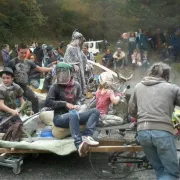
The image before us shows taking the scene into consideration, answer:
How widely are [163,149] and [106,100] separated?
191cm

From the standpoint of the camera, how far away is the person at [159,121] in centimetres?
420

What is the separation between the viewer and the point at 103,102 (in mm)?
5941

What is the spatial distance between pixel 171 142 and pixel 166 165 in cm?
26

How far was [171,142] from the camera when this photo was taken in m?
4.21

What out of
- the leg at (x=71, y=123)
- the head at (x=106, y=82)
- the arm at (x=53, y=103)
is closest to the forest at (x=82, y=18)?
the head at (x=106, y=82)

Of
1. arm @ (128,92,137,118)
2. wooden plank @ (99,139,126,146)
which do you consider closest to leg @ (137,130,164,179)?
arm @ (128,92,137,118)

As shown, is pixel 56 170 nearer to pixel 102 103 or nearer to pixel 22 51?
pixel 102 103

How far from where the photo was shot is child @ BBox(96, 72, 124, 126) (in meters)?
5.81

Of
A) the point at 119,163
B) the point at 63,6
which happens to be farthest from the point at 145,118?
the point at 63,6

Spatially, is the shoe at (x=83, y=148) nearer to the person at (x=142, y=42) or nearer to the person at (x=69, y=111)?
the person at (x=69, y=111)

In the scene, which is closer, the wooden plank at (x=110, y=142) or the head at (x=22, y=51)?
the wooden plank at (x=110, y=142)

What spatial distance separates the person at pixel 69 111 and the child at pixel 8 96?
71cm

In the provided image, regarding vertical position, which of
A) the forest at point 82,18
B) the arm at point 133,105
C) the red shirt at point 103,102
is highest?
the forest at point 82,18

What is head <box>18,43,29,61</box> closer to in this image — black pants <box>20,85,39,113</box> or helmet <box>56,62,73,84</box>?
black pants <box>20,85,39,113</box>
